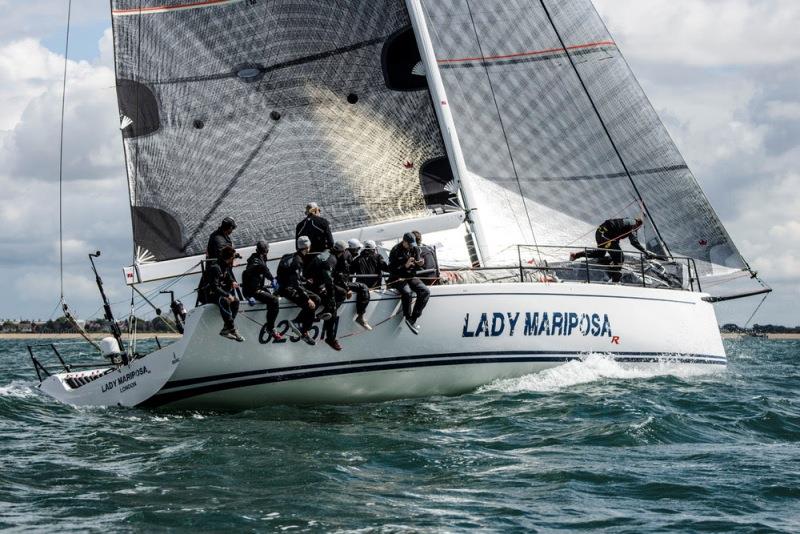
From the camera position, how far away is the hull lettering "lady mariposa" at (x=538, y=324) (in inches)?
487

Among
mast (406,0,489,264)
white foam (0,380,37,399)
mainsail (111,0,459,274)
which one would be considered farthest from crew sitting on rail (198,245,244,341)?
white foam (0,380,37,399)

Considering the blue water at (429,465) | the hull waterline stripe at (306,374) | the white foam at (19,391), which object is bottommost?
the blue water at (429,465)

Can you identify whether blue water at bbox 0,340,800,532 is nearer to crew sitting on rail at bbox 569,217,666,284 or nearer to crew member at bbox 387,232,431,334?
crew member at bbox 387,232,431,334

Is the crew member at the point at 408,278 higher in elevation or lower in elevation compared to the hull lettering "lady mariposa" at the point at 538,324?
higher

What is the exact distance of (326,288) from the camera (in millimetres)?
11648


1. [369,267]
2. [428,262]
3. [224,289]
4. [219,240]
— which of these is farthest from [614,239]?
[224,289]

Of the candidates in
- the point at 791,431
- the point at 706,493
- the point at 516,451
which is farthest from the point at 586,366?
the point at 706,493

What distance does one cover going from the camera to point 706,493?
7.71 m

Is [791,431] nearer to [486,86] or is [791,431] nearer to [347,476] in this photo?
[347,476]

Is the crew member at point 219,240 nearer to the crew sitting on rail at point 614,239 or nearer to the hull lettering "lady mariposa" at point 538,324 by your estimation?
the hull lettering "lady mariposa" at point 538,324

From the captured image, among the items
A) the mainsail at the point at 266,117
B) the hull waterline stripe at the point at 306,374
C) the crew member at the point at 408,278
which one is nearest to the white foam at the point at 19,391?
the mainsail at the point at 266,117

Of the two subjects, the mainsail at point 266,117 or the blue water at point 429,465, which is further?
the mainsail at point 266,117

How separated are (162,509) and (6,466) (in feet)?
7.52

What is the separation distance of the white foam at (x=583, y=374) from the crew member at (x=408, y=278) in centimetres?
146
